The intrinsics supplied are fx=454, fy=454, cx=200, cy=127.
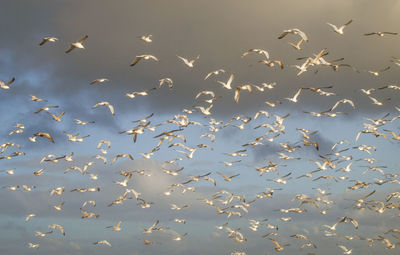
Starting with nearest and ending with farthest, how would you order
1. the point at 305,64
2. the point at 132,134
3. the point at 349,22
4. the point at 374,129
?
the point at 349,22, the point at 305,64, the point at 132,134, the point at 374,129

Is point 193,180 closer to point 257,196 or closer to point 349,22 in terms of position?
point 257,196

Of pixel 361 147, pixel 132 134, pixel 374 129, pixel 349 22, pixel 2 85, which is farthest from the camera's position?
pixel 361 147

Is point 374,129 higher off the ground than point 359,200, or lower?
higher

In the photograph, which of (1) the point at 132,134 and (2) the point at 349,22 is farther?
(1) the point at 132,134

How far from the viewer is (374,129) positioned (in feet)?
182

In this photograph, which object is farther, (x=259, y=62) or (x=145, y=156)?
(x=145, y=156)

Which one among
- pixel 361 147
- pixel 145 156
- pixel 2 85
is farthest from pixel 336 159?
pixel 2 85

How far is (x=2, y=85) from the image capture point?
150 ft

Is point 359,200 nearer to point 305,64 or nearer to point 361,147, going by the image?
point 361,147

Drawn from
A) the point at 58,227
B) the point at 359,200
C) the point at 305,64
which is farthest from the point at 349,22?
the point at 58,227

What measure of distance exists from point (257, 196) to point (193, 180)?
935cm

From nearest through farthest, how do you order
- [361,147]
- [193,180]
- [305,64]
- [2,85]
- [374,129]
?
[305,64]
[2,85]
[374,129]
[361,147]
[193,180]

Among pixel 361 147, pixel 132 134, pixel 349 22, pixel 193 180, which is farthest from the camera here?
pixel 193 180

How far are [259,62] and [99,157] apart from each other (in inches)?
1125
